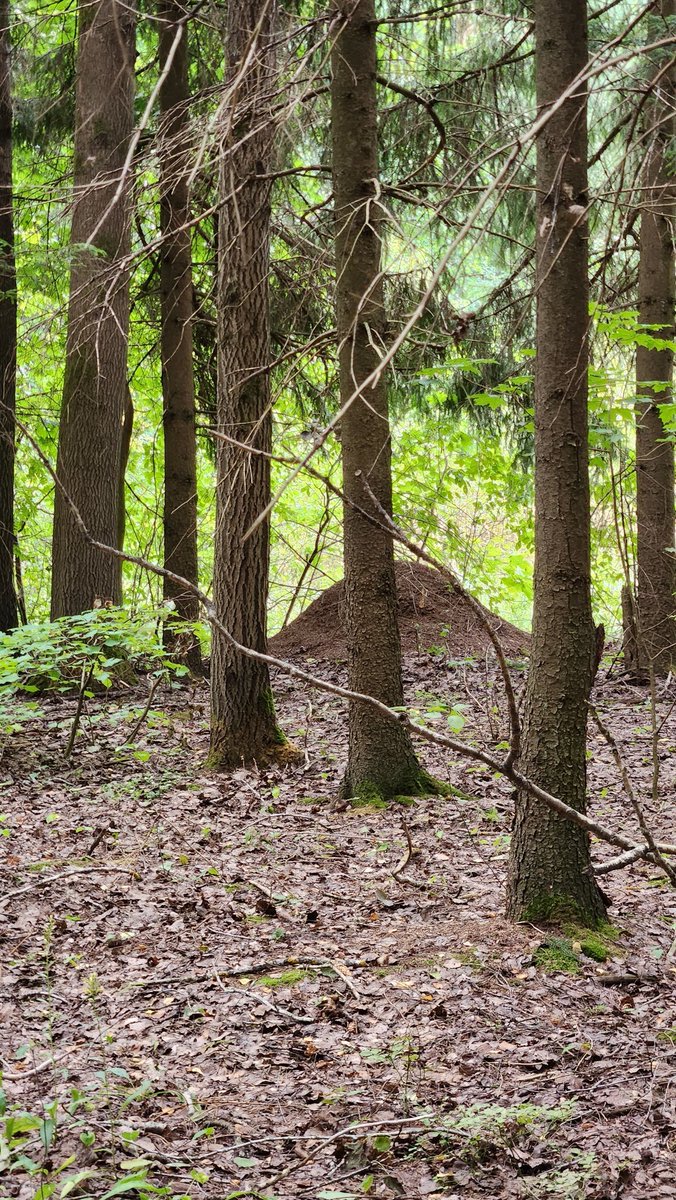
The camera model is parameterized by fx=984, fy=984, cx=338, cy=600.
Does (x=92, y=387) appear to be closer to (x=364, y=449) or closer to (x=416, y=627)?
(x=364, y=449)

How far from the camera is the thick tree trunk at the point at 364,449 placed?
19.2ft

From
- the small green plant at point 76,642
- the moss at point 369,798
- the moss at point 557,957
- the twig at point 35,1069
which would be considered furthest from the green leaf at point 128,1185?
the small green plant at point 76,642

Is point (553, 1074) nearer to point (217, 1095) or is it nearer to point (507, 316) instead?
point (217, 1095)

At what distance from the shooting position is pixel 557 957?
3.77 meters

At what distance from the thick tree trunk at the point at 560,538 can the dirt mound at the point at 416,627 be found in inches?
239

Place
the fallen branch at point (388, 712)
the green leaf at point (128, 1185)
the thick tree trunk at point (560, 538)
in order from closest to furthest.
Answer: the fallen branch at point (388, 712) → the green leaf at point (128, 1185) → the thick tree trunk at point (560, 538)

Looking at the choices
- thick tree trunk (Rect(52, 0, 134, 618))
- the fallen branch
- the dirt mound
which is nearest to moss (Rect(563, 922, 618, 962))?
the fallen branch

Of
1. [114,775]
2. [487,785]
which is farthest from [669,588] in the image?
[114,775]

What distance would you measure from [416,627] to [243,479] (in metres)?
4.25

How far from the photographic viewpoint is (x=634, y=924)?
4.18 metres

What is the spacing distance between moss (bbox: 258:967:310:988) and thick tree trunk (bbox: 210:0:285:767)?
9.66 feet

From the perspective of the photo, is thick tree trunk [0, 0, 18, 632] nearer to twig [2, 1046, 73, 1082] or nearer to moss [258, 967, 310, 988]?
moss [258, 967, 310, 988]

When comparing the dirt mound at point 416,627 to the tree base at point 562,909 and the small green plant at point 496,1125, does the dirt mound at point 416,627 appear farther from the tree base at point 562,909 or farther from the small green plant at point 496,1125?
the small green plant at point 496,1125

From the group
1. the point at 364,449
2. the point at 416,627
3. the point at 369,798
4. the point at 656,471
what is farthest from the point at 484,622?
the point at 416,627
